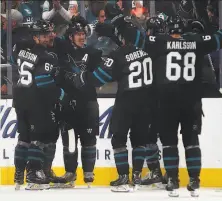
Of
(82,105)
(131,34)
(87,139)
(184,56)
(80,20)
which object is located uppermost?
(80,20)

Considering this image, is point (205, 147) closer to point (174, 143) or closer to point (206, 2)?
point (174, 143)

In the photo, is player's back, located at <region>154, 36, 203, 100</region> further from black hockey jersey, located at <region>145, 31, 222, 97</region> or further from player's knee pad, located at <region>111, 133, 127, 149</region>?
player's knee pad, located at <region>111, 133, 127, 149</region>

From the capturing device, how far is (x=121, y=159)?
355 inches

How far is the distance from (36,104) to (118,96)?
86 cm

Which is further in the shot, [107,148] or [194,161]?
[107,148]

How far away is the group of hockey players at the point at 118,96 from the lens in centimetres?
853

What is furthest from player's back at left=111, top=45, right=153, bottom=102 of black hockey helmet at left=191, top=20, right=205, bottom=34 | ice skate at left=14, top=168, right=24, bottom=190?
ice skate at left=14, top=168, right=24, bottom=190

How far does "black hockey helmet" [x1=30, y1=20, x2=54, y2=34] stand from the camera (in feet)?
30.1

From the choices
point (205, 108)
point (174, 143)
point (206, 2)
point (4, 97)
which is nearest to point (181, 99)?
point (174, 143)

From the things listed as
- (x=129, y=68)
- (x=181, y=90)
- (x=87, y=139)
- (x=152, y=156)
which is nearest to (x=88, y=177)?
(x=87, y=139)

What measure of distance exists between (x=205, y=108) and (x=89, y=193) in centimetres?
162

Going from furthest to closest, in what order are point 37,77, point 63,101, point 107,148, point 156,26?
1. point 107,148
2. point 63,101
3. point 37,77
4. point 156,26

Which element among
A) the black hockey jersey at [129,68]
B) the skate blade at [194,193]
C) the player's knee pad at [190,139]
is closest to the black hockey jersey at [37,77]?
the black hockey jersey at [129,68]

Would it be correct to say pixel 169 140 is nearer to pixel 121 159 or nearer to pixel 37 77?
pixel 121 159
